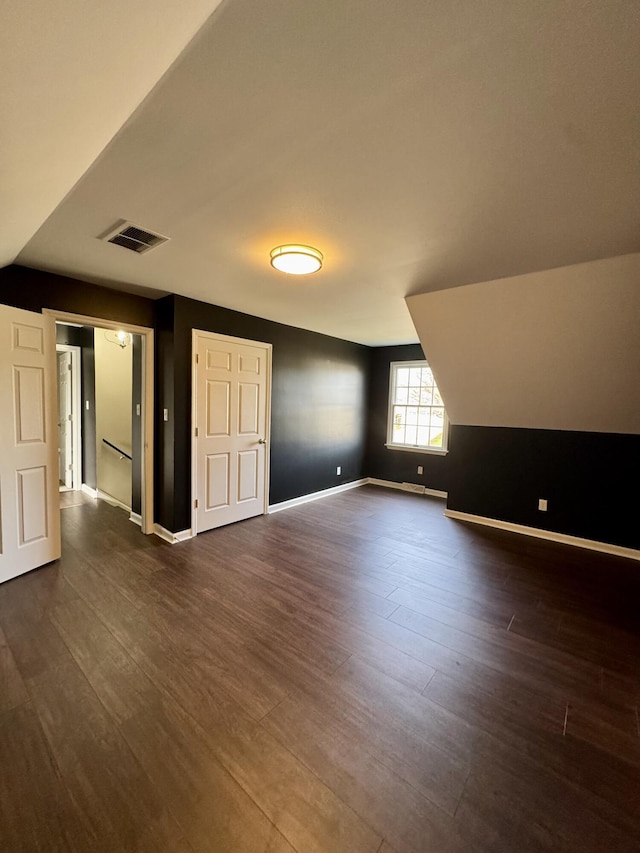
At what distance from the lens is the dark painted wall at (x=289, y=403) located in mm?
3344

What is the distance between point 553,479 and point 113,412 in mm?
5427

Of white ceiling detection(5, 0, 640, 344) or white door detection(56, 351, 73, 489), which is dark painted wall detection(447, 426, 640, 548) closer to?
white ceiling detection(5, 0, 640, 344)

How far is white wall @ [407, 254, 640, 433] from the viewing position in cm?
240

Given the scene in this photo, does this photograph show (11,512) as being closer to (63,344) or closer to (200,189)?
(200,189)

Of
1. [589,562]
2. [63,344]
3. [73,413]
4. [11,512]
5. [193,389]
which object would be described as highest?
[63,344]

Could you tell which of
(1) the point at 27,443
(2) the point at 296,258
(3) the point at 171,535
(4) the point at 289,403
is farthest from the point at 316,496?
(2) the point at 296,258

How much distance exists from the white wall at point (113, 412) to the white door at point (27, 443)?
1.32 m

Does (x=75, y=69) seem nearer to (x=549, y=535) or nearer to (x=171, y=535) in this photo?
(x=171, y=535)

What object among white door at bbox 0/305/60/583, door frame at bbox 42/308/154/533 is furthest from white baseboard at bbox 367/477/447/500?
white door at bbox 0/305/60/583

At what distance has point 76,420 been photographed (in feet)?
16.6

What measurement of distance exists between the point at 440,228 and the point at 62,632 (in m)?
3.24

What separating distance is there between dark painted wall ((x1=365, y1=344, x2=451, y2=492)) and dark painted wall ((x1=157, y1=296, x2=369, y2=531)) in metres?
0.22

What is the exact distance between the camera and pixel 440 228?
1867 millimetres

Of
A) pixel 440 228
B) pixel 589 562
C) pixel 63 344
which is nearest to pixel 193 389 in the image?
pixel 440 228
